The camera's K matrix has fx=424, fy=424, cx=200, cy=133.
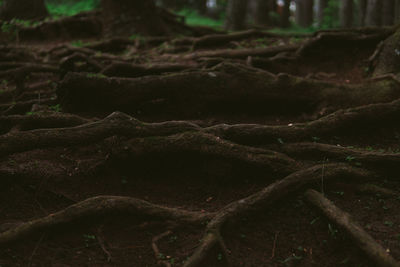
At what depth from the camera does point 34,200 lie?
4.32 meters

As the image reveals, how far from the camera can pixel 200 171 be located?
4684 mm

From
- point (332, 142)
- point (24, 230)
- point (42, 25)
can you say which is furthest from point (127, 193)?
point (42, 25)

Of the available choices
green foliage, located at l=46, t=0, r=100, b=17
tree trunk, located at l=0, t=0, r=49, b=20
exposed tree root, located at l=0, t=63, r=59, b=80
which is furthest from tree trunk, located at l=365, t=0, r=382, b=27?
green foliage, located at l=46, t=0, r=100, b=17

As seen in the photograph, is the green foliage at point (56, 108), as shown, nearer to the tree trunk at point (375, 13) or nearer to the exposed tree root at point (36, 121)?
the exposed tree root at point (36, 121)

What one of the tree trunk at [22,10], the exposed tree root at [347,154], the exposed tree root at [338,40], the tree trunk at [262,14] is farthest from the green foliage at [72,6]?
the exposed tree root at [347,154]

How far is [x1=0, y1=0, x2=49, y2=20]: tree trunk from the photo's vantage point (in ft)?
37.2

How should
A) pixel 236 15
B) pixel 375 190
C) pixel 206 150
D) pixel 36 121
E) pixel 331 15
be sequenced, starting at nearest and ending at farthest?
pixel 375 190, pixel 206 150, pixel 36 121, pixel 236 15, pixel 331 15

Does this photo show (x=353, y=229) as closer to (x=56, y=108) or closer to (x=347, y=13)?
(x=56, y=108)

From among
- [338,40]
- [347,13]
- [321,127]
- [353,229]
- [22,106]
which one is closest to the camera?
[353,229]

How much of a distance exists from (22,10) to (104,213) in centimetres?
956

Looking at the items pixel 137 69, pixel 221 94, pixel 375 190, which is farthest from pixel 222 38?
pixel 375 190

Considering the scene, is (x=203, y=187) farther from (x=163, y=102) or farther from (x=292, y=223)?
(x=163, y=102)

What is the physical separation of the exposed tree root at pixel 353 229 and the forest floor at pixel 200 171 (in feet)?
0.04

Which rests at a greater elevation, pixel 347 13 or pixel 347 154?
pixel 347 13
